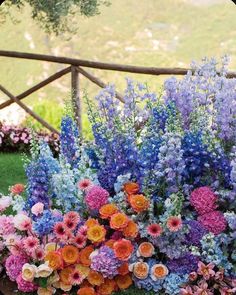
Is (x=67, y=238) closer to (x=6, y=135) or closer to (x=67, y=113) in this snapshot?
(x=67, y=113)

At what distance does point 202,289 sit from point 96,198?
0.57m

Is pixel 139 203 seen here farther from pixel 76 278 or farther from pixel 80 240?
pixel 76 278

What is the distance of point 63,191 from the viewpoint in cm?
290

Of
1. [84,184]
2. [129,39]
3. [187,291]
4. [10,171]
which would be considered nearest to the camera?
[187,291]

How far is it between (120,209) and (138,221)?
0.10 metres

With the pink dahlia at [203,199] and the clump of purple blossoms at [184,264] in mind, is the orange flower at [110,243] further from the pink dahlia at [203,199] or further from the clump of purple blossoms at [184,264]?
the pink dahlia at [203,199]

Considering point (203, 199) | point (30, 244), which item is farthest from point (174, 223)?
point (30, 244)

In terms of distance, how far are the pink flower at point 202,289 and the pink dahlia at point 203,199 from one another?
1.03 feet

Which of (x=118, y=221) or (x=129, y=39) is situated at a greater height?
(x=118, y=221)

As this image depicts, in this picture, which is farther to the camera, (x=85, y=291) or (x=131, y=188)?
(x=131, y=188)

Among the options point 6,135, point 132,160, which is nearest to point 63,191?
point 132,160

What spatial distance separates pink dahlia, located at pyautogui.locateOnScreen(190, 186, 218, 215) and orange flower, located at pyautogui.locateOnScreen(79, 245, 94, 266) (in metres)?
0.46

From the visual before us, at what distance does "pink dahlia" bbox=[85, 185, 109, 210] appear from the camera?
281 cm

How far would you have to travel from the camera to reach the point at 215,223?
277cm
